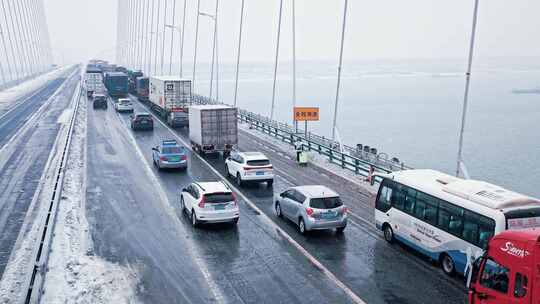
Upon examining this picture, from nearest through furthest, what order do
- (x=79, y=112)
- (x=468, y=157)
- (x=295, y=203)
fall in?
(x=295, y=203) < (x=79, y=112) < (x=468, y=157)

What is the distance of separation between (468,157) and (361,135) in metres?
21.3

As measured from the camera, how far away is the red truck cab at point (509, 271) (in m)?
10.3

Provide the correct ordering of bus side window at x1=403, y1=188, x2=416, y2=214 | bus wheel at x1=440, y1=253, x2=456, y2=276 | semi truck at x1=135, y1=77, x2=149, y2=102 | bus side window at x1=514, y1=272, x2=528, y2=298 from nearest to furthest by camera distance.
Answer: bus side window at x1=514, y1=272, x2=528, y2=298 → bus wheel at x1=440, y1=253, x2=456, y2=276 → bus side window at x1=403, y1=188, x2=416, y2=214 → semi truck at x1=135, y1=77, x2=149, y2=102

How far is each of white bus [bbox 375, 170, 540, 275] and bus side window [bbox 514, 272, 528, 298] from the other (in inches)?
108

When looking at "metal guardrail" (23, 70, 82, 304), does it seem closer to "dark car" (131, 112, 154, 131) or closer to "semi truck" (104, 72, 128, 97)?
"dark car" (131, 112, 154, 131)

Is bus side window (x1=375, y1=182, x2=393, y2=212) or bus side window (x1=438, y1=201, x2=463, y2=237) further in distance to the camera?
bus side window (x1=375, y1=182, x2=393, y2=212)

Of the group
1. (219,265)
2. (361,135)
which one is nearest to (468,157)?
(361,135)

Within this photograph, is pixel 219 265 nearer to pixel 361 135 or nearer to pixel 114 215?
pixel 114 215

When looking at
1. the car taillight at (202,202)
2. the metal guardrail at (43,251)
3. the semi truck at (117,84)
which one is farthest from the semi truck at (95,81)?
the car taillight at (202,202)

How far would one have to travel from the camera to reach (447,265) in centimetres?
1514

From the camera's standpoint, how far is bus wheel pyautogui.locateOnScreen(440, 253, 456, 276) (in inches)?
586

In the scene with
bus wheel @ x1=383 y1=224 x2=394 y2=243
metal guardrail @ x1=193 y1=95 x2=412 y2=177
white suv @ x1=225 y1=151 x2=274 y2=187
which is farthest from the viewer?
metal guardrail @ x1=193 y1=95 x2=412 y2=177

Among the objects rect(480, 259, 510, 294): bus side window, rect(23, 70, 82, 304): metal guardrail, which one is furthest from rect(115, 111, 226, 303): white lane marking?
rect(480, 259, 510, 294): bus side window

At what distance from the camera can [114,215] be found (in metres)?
20.8
